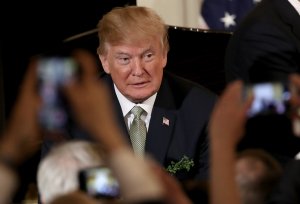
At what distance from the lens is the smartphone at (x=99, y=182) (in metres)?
2.08

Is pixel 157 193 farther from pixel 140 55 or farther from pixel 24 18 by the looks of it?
pixel 24 18

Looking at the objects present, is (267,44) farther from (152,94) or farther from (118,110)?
(118,110)

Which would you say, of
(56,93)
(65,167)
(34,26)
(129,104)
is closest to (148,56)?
(129,104)

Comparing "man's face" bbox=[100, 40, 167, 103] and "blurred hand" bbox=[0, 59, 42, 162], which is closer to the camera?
"blurred hand" bbox=[0, 59, 42, 162]

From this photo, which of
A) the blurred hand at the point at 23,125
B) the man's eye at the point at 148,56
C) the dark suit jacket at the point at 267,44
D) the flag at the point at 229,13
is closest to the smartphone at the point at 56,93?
the man's eye at the point at 148,56

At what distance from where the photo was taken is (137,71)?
3.47 metres

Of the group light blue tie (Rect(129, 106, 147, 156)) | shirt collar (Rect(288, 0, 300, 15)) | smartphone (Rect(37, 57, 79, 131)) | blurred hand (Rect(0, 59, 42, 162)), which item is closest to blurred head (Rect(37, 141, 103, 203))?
blurred hand (Rect(0, 59, 42, 162))

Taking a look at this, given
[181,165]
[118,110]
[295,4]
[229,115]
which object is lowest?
[181,165]

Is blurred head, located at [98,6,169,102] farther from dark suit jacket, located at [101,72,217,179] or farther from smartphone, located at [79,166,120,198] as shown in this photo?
smartphone, located at [79,166,120,198]

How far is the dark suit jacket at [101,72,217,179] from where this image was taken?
133 inches

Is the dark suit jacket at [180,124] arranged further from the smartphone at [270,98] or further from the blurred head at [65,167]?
the blurred head at [65,167]

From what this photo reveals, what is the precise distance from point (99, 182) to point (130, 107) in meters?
1.33

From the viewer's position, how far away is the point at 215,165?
1937 mm

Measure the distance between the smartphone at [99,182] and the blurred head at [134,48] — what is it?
1.24 meters
